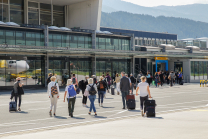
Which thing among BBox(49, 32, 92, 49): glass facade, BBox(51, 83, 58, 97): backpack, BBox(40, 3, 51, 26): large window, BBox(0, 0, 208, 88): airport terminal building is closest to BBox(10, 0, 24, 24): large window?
BBox(0, 0, 208, 88): airport terminal building

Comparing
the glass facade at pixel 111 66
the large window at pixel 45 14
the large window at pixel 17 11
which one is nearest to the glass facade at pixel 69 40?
the glass facade at pixel 111 66

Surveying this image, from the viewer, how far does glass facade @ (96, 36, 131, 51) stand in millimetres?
42500

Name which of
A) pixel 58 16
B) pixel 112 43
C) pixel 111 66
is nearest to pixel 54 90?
pixel 111 66

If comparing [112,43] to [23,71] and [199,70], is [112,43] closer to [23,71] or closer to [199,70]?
[23,71]

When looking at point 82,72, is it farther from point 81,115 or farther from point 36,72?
point 81,115

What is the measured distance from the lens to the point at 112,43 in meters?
43.9

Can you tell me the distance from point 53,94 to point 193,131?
6.76 m

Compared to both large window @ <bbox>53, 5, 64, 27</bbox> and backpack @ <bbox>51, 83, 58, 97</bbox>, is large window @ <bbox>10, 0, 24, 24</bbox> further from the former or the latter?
backpack @ <bbox>51, 83, 58, 97</bbox>

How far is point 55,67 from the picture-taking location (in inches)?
1437

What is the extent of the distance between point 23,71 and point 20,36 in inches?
159

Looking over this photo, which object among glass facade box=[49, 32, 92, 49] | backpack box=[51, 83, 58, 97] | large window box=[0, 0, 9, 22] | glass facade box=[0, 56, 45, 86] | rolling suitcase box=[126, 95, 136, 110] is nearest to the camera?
backpack box=[51, 83, 58, 97]

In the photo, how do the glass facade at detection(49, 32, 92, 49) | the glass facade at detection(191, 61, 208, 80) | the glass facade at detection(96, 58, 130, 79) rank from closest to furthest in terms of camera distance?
the glass facade at detection(49, 32, 92, 49) < the glass facade at detection(96, 58, 130, 79) < the glass facade at detection(191, 61, 208, 80)

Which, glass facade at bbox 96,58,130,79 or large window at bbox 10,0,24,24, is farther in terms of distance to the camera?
large window at bbox 10,0,24,24

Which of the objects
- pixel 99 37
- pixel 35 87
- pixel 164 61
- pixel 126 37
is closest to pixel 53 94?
pixel 35 87
